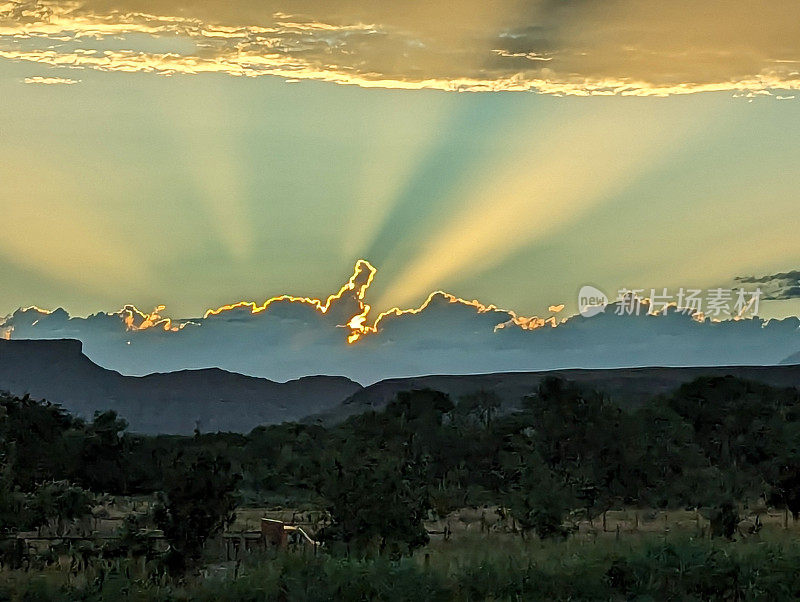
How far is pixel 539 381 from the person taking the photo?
130500 mm

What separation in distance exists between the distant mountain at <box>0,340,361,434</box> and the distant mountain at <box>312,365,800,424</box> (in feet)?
29.1

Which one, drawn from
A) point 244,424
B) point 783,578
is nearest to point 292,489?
point 783,578

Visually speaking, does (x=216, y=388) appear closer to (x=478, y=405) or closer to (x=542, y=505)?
(x=478, y=405)

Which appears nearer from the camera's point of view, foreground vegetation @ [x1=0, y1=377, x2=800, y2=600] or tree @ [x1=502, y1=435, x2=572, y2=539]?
foreground vegetation @ [x1=0, y1=377, x2=800, y2=600]

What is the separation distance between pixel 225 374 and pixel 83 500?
387 feet

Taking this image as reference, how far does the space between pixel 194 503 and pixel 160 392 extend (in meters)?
127

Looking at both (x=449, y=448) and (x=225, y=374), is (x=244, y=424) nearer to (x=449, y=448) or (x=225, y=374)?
(x=225, y=374)

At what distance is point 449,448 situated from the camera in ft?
181

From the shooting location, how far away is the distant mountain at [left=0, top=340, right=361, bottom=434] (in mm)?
137875

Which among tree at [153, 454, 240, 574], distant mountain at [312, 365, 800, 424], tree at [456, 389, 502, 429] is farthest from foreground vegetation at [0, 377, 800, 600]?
distant mountain at [312, 365, 800, 424]

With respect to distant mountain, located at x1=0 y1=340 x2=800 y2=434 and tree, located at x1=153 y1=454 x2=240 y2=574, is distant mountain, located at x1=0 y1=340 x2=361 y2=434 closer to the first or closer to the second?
distant mountain, located at x1=0 y1=340 x2=800 y2=434

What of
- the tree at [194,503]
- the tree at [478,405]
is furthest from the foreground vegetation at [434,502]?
the tree at [478,405]

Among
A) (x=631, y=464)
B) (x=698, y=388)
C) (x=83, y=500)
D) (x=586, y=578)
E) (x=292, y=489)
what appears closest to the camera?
(x=586, y=578)

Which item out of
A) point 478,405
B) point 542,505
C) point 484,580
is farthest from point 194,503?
point 478,405
